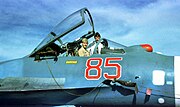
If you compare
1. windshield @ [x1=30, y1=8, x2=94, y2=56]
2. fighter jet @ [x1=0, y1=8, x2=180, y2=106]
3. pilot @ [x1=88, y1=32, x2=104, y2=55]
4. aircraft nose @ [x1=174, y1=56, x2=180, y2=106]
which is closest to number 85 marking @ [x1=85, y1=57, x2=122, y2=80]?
fighter jet @ [x1=0, y1=8, x2=180, y2=106]

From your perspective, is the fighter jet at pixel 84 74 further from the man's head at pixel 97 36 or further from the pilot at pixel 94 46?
the man's head at pixel 97 36

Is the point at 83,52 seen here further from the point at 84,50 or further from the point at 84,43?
the point at 84,43

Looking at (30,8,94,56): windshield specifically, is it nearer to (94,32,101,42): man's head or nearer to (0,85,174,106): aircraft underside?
(94,32,101,42): man's head

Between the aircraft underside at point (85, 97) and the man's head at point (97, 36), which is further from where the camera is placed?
the man's head at point (97, 36)

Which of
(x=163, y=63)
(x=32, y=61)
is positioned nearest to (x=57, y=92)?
(x=32, y=61)

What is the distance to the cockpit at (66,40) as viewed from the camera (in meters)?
8.00

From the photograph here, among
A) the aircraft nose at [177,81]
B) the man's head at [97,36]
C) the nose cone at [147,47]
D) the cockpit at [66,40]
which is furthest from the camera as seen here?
the man's head at [97,36]

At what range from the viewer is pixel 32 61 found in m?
7.92

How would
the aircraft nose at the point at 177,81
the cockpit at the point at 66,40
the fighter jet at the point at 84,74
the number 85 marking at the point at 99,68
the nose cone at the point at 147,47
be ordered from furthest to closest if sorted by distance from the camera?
the cockpit at the point at 66,40 < the nose cone at the point at 147,47 < the number 85 marking at the point at 99,68 < the fighter jet at the point at 84,74 < the aircraft nose at the point at 177,81

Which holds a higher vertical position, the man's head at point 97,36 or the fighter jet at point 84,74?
the man's head at point 97,36

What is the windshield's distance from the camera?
8.09 m

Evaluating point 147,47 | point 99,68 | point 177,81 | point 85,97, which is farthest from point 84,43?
point 177,81

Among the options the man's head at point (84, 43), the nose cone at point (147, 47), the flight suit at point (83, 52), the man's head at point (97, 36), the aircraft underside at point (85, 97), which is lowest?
the aircraft underside at point (85, 97)

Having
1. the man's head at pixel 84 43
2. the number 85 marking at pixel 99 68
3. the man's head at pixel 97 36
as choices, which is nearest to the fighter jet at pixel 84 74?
the number 85 marking at pixel 99 68
